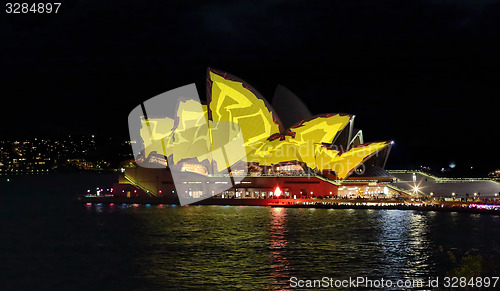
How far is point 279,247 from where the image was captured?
1128 inches

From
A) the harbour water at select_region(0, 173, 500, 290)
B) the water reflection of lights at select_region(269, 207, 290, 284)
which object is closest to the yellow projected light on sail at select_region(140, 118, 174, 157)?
the harbour water at select_region(0, 173, 500, 290)

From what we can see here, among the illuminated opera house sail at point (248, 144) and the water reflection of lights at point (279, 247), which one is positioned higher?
the illuminated opera house sail at point (248, 144)

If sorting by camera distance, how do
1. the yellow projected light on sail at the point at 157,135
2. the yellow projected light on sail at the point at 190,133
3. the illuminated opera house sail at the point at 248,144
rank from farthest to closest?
the yellow projected light on sail at the point at 157,135, the yellow projected light on sail at the point at 190,133, the illuminated opera house sail at the point at 248,144

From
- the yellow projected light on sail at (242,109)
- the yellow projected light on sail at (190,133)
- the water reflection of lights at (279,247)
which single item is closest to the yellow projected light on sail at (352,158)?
the yellow projected light on sail at (242,109)

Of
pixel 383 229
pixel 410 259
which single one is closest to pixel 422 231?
pixel 383 229

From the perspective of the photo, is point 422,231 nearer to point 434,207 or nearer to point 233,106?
point 434,207

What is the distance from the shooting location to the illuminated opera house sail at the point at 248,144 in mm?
48188

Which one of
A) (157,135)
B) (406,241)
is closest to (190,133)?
(157,135)

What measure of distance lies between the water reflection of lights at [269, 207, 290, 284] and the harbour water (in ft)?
0.17

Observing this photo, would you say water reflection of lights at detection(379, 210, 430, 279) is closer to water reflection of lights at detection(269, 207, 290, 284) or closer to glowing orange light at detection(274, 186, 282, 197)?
water reflection of lights at detection(269, 207, 290, 284)

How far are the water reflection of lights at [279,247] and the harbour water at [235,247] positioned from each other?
0.05 m

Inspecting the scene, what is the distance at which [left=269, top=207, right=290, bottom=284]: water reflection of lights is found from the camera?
22841 millimetres

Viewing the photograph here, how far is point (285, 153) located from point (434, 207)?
43.6ft

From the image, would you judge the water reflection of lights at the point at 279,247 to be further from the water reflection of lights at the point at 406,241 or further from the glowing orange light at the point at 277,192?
the glowing orange light at the point at 277,192
